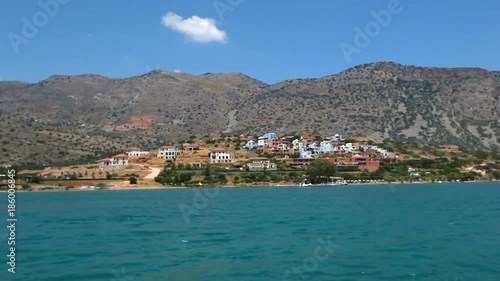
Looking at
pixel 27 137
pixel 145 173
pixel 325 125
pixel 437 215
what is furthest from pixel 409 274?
pixel 325 125

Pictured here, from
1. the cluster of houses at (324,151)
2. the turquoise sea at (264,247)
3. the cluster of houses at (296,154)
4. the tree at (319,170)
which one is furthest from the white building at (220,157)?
the turquoise sea at (264,247)

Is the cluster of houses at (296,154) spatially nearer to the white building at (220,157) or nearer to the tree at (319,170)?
the white building at (220,157)

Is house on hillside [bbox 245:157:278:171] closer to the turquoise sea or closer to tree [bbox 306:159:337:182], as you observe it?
tree [bbox 306:159:337:182]

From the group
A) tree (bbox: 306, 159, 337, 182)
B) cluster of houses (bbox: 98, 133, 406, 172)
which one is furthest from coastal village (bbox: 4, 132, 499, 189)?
tree (bbox: 306, 159, 337, 182)

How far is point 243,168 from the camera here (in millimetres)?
108125

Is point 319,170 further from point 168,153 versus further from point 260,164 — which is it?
point 168,153

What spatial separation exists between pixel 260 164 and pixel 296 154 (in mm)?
18788

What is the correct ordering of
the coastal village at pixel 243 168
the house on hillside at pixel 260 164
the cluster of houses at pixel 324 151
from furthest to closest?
the cluster of houses at pixel 324 151 → the house on hillside at pixel 260 164 → the coastal village at pixel 243 168

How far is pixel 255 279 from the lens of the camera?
56.1 ft

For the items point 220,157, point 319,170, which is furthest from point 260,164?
point 319,170

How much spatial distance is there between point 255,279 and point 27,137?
123039mm

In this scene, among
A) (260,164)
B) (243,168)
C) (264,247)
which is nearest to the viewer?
(264,247)

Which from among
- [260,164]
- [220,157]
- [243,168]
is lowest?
[243,168]

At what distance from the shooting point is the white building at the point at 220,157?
11359 centimetres
